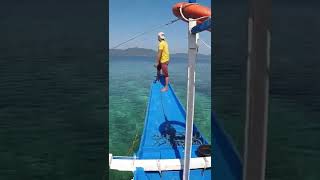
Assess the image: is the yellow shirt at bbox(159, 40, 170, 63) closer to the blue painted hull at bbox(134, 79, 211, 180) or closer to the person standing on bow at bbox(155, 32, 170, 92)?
the person standing on bow at bbox(155, 32, 170, 92)

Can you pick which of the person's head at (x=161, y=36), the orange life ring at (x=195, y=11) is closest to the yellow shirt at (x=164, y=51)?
the person's head at (x=161, y=36)

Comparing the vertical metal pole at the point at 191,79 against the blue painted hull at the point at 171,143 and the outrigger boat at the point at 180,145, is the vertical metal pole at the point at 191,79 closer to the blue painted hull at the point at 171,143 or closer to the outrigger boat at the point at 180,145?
the outrigger boat at the point at 180,145

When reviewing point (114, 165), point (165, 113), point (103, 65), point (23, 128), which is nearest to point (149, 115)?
point (165, 113)

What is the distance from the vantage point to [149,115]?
320 inches

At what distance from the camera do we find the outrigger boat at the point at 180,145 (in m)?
1.15
